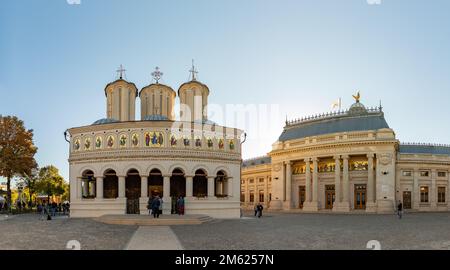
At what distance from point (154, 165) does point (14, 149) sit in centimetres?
2671

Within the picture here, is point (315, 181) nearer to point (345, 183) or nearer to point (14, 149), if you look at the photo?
point (345, 183)

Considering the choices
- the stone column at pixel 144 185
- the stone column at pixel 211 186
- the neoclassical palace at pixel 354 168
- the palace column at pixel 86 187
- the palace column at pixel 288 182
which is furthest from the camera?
the palace column at pixel 288 182

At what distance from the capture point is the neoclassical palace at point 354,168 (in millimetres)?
59438

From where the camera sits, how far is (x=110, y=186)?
4300 cm

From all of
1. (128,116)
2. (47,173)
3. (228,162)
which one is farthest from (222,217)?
(47,173)

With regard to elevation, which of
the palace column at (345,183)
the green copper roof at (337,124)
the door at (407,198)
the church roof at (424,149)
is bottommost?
the door at (407,198)

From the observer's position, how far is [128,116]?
5106cm

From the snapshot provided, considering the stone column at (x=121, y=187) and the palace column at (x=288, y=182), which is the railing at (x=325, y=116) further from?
the stone column at (x=121, y=187)

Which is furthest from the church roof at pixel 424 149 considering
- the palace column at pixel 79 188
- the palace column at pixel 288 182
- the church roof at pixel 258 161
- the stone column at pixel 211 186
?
the palace column at pixel 79 188

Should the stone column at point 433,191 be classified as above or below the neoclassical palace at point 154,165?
below

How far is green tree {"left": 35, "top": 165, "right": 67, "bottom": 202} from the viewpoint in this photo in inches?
3020
